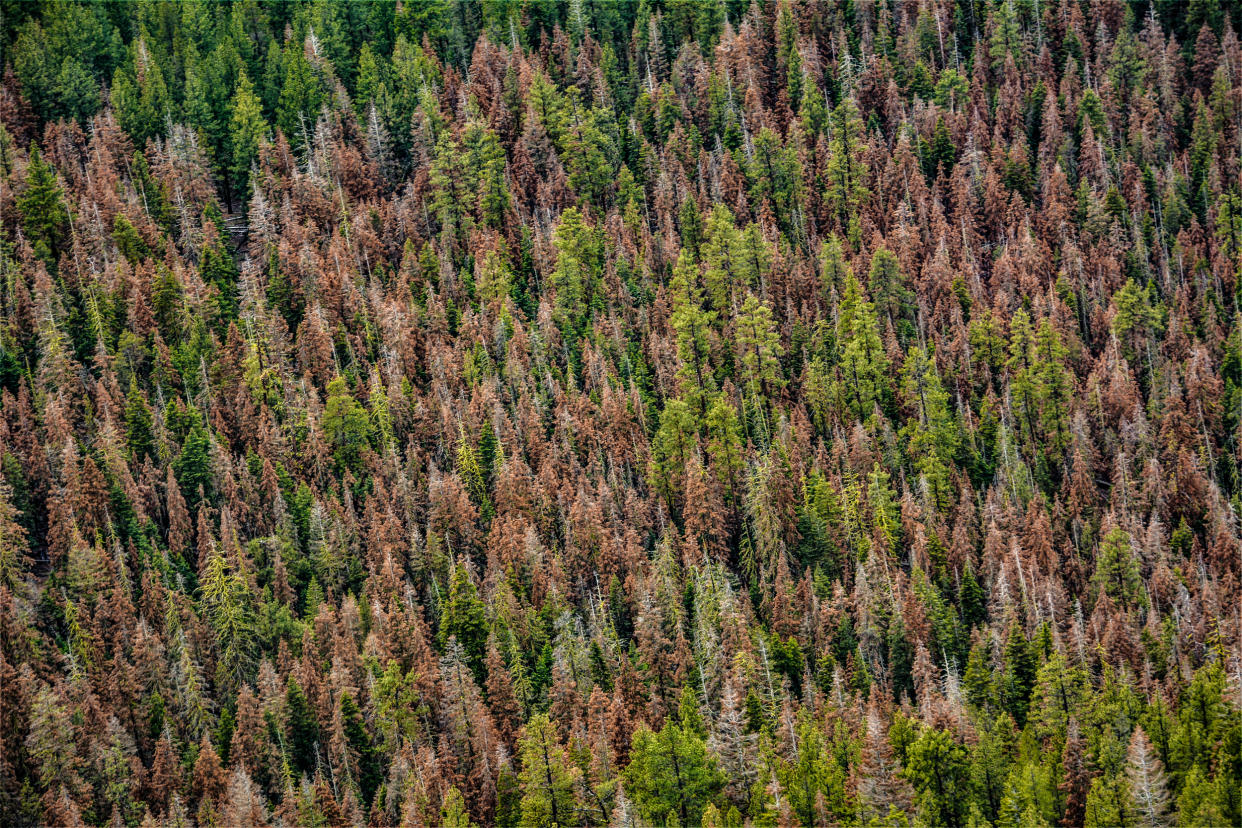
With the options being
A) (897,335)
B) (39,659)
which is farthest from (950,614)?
(39,659)

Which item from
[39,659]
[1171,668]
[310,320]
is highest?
[310,320]

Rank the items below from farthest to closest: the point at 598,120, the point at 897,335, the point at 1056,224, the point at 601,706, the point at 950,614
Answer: the point at 598,120 < the point at 1056,224 < the point at 897,335 < the point at 950,614 < the point at 601,706

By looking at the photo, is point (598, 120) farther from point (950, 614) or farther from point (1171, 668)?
point (1171, 668)

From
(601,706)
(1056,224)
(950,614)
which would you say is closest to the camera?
(601,706)

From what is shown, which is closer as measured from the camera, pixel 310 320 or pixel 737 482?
pixel 737 482

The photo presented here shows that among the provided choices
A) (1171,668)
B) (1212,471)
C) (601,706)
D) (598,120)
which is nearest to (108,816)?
(601,706)

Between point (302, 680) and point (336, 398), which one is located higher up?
point (336, 398)
